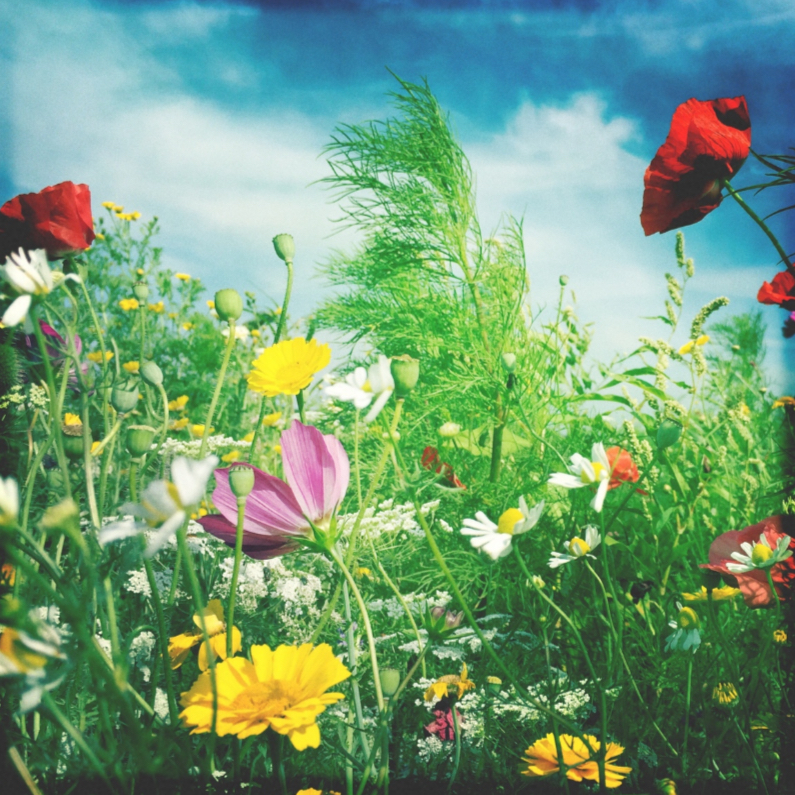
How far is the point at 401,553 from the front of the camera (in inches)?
23.5

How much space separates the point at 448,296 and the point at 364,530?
0.42 m

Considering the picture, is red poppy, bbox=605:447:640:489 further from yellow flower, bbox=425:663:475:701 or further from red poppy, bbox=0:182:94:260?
red poppy, bbox=0:182:94:260

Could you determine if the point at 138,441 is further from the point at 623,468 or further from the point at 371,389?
the point at 623,468

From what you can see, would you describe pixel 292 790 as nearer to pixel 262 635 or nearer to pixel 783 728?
pixel 262 635

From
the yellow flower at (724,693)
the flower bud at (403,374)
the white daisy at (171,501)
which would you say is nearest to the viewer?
the white daisy at (171,501)

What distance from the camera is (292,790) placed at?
35cm

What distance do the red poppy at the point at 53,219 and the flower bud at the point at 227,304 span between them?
180 millimetres

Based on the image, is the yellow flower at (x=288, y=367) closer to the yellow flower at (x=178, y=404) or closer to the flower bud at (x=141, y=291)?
the flower bud at (x=141, y=291)

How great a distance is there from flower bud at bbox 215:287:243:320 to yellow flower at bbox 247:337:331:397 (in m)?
0.03

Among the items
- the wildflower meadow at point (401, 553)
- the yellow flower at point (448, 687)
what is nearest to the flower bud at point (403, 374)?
the wildflower meadow at point (401, 553)

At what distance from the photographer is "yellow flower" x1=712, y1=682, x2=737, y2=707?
479mm

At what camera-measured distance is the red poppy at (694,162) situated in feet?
1.23

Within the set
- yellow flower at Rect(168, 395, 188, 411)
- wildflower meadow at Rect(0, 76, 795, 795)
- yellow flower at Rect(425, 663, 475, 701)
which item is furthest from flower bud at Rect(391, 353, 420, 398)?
yellow flower at Rect(168, 395, 188, 411)

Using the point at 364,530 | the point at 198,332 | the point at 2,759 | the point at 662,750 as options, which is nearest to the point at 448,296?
the point at 364,530
